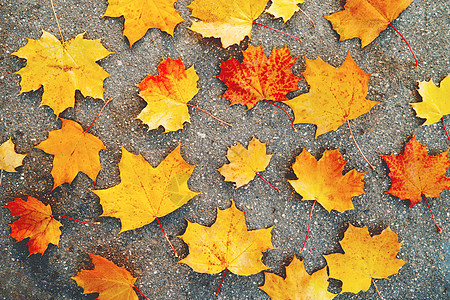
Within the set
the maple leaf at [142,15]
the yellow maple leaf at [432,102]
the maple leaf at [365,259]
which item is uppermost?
the maple leaf at [142,15]

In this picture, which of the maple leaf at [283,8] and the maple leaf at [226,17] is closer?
the maple leaf at [226,17]

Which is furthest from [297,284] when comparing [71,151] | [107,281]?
[71,151]

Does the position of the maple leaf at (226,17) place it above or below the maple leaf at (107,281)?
above

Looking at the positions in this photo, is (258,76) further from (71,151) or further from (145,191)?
(71,151)

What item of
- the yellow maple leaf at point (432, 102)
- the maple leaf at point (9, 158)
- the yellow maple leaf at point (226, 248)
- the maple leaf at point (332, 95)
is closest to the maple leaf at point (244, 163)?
the yellow maple leaf at point (226, 248)

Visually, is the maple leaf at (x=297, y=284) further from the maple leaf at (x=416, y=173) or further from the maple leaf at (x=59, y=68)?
A: the maple leaf at (x=59, y=68)

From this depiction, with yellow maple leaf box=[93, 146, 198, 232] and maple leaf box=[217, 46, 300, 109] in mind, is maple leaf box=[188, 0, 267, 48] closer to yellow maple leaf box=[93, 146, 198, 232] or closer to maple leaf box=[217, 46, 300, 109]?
maple leaf box=[217, 46, 300, 109]
